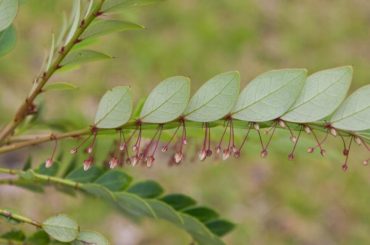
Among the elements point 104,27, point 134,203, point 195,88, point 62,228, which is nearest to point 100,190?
point 134,203

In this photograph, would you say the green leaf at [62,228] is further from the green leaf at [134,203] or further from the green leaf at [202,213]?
the green leaf at [202,213]

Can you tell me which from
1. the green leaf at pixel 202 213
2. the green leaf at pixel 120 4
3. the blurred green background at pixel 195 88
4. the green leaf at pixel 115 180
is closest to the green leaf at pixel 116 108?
the green leaf at pixel 120 4

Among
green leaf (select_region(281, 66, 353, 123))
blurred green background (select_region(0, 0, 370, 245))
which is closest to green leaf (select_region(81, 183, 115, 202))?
green leaf (select_region(281, 66, 353, 123))

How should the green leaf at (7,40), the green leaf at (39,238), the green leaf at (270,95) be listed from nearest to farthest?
the green leaf at (270,95) → the green leaf at (39,238) → the green leaf at (7,40)

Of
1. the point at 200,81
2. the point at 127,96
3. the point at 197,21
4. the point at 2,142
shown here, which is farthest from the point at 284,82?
the point at 197,21

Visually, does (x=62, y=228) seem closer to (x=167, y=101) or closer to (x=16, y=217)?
(x=16, y=217)

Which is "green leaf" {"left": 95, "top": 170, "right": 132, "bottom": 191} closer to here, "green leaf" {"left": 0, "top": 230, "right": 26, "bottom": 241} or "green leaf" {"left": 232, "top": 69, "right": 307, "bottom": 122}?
"green leaf" {"left": 0, "top": 230, "right": 26, "bottom": 241}
